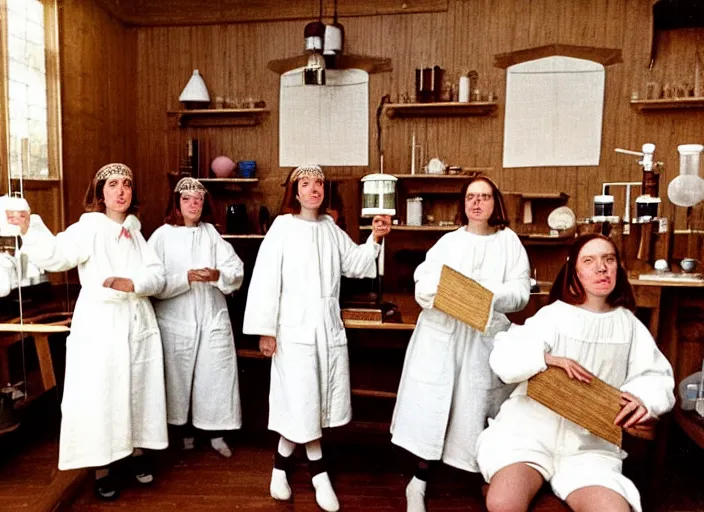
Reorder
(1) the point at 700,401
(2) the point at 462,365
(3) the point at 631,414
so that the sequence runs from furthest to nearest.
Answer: (2) the point at 462,365 → (1) the point at 700,401 → (3) the point at 631,414

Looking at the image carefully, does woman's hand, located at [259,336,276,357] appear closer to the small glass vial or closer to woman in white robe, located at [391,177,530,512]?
woman in white robe, located at [391,177,530,512]

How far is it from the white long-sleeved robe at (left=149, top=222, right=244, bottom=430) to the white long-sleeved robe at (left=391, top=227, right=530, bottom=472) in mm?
1266

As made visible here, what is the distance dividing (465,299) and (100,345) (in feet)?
5.70

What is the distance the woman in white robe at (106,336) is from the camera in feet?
8.99

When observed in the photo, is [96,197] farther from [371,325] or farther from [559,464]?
[559,464]

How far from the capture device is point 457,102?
Result: 4.87 m

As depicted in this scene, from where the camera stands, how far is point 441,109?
4.99 metres

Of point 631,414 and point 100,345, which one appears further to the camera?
point 100,345

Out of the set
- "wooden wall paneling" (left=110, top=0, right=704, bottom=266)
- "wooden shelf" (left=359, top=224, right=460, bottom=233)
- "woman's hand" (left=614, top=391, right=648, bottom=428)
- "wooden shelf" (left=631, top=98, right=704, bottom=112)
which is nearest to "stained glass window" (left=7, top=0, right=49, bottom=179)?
"wooden wall paneling" (left=110, top=0, right=704, bottom=266)

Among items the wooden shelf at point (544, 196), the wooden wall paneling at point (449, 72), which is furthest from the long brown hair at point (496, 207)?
the wooden wall paneling at point (449, 72)

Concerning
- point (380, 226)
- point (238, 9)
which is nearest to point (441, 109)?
point (238, 9)

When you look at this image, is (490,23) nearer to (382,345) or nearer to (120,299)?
(382,345)

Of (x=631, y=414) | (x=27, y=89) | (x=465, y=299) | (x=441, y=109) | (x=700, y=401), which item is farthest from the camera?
(x=441, y=109)

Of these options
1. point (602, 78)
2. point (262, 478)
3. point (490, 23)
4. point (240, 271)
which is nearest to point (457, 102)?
point (490, 23)
